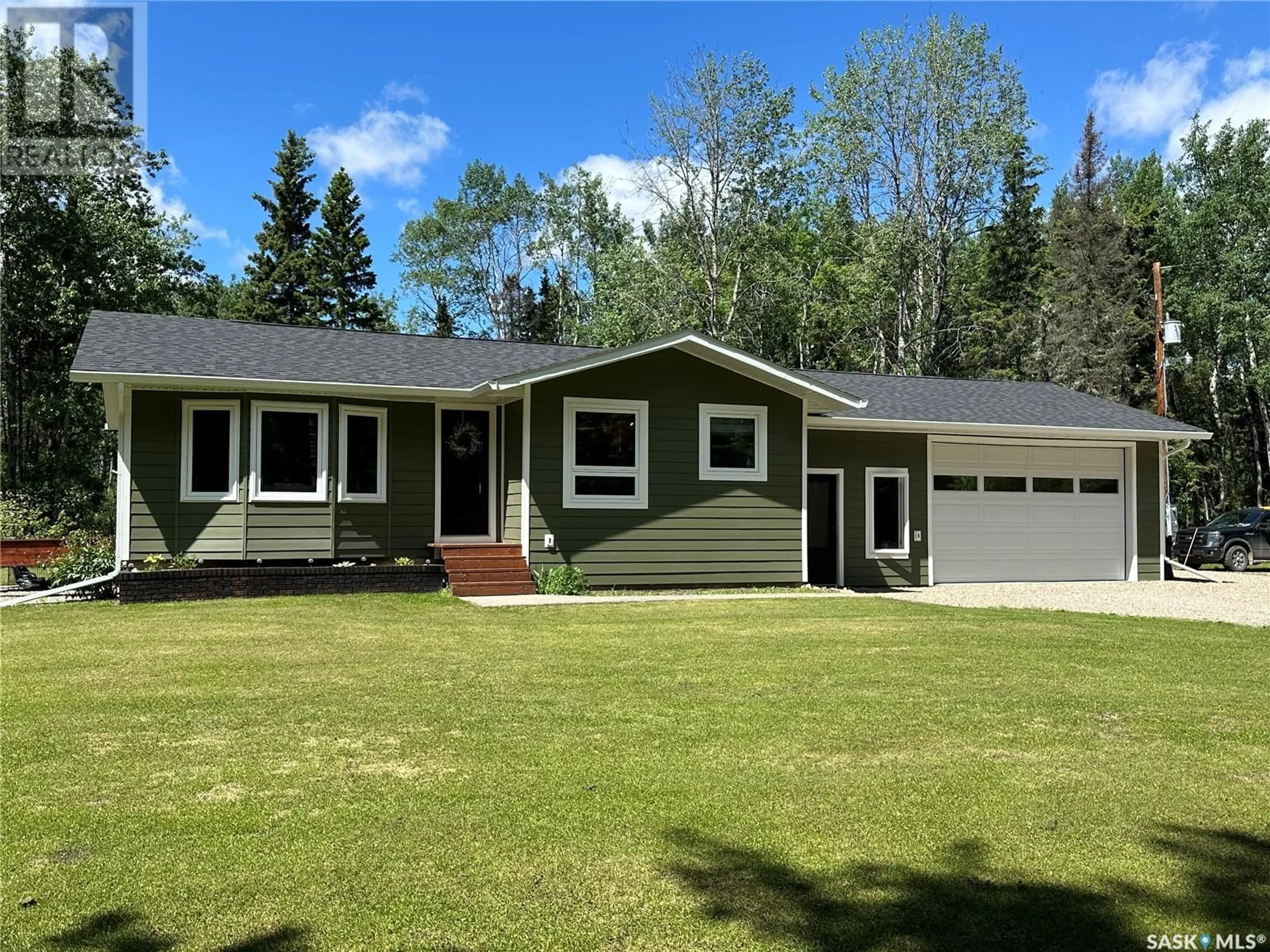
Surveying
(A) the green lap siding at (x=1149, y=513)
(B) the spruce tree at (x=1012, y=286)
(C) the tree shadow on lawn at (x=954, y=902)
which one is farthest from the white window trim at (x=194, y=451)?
(B) the spruce tree at (x=1012, y=286)

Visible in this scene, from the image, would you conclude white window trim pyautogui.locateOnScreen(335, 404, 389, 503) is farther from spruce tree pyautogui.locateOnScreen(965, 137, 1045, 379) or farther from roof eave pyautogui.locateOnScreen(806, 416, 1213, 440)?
spruce tree pyautogui.locateOnScreen(965, 137, 1045, 379)

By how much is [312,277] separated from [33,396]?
44.8 ft

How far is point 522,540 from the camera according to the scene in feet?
44.5

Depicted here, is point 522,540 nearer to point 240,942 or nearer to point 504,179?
point 240,942

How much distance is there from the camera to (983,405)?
18125 millimetres

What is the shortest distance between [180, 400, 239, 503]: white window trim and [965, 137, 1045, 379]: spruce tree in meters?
25.4

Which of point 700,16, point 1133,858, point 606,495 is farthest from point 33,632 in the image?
point 700,16

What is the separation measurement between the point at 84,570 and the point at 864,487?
480 inches

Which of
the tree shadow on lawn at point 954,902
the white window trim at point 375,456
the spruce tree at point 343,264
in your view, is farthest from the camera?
the spruce tree at point 343,264

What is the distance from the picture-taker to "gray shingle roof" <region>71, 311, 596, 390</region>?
12.7m

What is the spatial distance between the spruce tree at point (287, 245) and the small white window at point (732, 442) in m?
26.5

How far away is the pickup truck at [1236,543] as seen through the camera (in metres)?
22.5

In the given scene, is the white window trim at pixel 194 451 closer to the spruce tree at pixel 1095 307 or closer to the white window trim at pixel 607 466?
the white window trim at pixel 607 466

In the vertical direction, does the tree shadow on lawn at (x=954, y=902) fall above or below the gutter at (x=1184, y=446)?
below
